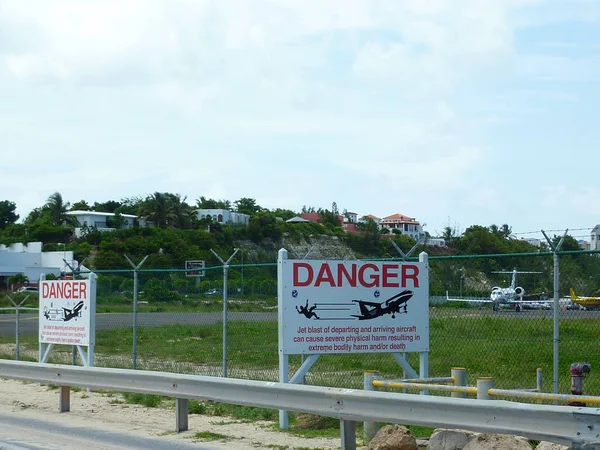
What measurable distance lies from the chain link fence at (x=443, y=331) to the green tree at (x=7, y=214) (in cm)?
8953

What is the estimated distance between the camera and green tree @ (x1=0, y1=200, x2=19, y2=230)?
112 meters

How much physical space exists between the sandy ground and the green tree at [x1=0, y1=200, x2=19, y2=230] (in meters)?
101

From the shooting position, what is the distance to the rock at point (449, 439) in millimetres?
8445

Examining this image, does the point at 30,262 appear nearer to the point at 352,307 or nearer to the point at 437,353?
the point at 437,353

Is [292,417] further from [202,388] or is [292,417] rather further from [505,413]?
[505,413]

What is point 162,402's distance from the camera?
1359 cm

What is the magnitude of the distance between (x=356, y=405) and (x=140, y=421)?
4299 mm

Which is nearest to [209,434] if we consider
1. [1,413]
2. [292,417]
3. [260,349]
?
[292,417]

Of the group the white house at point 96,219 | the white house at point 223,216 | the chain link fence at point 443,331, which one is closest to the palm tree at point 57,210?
the white house at point 96,219

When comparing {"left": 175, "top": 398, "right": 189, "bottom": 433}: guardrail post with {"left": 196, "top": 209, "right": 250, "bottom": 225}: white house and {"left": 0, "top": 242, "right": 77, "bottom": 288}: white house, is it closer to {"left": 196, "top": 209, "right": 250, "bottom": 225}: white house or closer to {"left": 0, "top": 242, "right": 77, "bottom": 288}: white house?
{"left": 0, "top": 242, "right": 77, "bottom": 288}: white house

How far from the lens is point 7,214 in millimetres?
112938

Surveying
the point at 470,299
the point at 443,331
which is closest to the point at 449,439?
the point at 470,299

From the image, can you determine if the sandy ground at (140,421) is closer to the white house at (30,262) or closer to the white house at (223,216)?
the white house at (30,262)

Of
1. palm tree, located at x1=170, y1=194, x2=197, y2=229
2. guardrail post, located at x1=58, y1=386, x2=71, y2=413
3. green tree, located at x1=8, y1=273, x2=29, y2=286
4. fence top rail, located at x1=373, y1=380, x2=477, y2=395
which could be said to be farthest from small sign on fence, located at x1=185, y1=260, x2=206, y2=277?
palm tree, located at x1=170, y1=194, x2=197, y2=229
